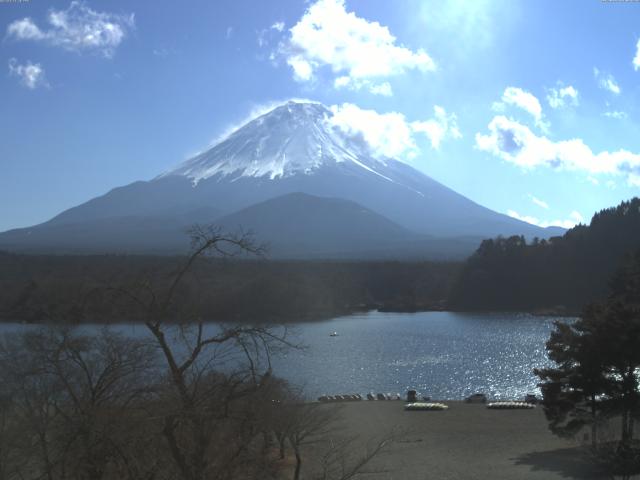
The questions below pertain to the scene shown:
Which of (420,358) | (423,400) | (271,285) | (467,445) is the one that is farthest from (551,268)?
(467,445)

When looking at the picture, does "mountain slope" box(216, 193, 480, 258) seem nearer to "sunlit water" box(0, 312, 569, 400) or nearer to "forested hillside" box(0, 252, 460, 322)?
"forested hillside" box(0, 252, 460, 322)

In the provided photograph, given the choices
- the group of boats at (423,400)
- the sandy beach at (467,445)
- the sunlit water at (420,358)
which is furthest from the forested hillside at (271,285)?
the sandy beach at (467,445)

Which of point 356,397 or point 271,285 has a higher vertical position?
point 271,285

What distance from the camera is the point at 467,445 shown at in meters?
12.8

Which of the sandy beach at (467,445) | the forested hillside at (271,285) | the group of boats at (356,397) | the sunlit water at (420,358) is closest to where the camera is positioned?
the sandy beach at (467,445)

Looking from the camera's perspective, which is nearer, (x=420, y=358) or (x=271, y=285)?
(x=420, y=358)

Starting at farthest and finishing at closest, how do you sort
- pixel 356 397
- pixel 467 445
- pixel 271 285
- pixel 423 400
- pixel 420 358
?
pixel 271 285
pixel 420 358
pixel 356 397
pixel 423 400
pixel 467 445

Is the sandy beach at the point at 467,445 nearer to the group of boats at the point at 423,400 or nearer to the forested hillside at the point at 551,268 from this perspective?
the group of boats at the point at 423,400

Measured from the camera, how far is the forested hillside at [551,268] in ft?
159

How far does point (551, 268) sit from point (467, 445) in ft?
137

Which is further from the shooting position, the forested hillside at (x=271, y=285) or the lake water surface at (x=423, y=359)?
the forested hillside at (x=271, y=285)

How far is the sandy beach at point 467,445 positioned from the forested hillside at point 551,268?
3368 centimetres

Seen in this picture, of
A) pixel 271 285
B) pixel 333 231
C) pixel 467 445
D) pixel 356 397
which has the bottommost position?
pixel 356 397

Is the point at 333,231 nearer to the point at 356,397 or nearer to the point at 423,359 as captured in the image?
the point at 423,359
